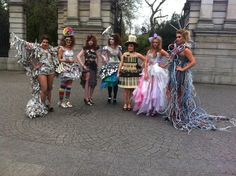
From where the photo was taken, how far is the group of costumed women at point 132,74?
22.4 ft

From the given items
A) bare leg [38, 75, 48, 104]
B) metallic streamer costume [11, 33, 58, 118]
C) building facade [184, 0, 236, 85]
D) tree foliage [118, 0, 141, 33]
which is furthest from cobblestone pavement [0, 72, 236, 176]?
tree foliage [118, 0, 141, 33]

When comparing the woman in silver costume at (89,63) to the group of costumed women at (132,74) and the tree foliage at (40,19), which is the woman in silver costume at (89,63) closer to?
the group of costumed women at (132,74)

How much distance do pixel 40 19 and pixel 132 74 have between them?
2119cm

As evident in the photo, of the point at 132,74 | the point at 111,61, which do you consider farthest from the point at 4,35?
the point at 132,74

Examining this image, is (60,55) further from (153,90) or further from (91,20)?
(91,20)

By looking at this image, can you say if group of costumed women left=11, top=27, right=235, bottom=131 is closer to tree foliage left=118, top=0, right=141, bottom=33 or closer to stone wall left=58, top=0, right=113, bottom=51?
stone wall left=58, top=0, right=113, bottom=51

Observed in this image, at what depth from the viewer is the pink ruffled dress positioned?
719 centimetres

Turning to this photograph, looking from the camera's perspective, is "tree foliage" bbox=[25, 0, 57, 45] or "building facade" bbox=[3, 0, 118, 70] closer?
"building facade" bbox=[3, 0, 118, 70]

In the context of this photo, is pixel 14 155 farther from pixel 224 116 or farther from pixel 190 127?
pixel 224 116

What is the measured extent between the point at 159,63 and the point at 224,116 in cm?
215

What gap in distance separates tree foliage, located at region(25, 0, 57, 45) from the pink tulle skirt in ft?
67.2

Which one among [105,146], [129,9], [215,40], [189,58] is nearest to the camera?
[105,146]

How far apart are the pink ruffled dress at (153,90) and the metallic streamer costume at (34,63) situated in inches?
87.1

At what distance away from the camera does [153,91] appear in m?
7.18
